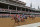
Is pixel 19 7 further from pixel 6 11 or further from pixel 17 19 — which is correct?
pixel 17 19

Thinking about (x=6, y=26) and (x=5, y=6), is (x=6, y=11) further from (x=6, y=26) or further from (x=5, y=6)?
(x=6, y=26)

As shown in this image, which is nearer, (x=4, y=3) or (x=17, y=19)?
(x=17, y=19)

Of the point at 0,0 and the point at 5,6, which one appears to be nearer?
A: the point at 0,0

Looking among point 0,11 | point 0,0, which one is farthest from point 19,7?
point 0,11

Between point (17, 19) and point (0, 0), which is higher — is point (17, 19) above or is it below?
below

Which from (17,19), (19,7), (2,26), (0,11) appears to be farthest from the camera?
(19,7)

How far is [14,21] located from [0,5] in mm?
22126

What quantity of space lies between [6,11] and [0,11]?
2.25 m

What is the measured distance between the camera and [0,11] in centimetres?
3145

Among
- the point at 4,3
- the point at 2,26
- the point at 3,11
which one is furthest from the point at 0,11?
the point at 2,26

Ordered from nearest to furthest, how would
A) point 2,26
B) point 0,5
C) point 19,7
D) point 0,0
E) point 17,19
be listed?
point 2,26
point 17,19
point 0,0
point 0,5
point 19,7

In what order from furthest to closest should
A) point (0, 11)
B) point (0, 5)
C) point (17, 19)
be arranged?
point (0, 5)
point (0, 11)
point (17, 19)

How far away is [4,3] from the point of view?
118ft

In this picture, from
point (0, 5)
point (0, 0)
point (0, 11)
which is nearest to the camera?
point (0, 11)
